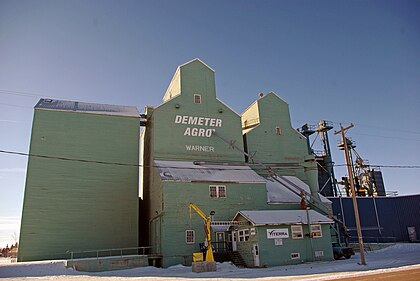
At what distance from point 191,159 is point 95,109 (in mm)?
11820

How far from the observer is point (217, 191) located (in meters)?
31.0

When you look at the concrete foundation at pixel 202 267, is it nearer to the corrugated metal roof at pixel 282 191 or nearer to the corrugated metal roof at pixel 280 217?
the corrugated metal roof at pixel 280 217

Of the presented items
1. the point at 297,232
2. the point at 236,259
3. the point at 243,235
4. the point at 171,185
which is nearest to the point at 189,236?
the point at 236,259

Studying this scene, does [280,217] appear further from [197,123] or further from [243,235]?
[197,123]

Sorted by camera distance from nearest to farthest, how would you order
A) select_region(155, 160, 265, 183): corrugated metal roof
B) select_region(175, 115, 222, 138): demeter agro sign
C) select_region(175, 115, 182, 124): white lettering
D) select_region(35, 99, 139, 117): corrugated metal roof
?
→ select_region(155, 160, 265, 183): corrugated metal roof
select_region(35, 99, 139, 117): corrugated metal roof
select_region(175, 115, 182, 124): white lettering
select_region(175, 115, 222, 138): demeter agro sign

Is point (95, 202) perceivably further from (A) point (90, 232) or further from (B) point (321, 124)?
(B) point (321, 124)

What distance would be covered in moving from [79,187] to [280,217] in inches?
744

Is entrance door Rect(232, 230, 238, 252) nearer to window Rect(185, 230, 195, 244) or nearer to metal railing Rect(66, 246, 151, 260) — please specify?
window Rect(185, 230, 195, 244)

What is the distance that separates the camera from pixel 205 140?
1419 inches

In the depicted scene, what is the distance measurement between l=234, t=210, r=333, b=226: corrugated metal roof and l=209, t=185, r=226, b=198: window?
10.0ft

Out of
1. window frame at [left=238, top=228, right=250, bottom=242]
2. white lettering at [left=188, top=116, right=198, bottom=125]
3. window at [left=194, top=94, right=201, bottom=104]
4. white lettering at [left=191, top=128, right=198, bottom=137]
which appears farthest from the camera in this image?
window at [left=194, top=94, right=201, bottom=104]

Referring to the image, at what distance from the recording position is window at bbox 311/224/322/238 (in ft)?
91.3

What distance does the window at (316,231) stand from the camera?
27.8 meters

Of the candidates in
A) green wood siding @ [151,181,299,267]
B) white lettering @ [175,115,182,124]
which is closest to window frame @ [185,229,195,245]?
green wood siding @ [151,181,299,267]
